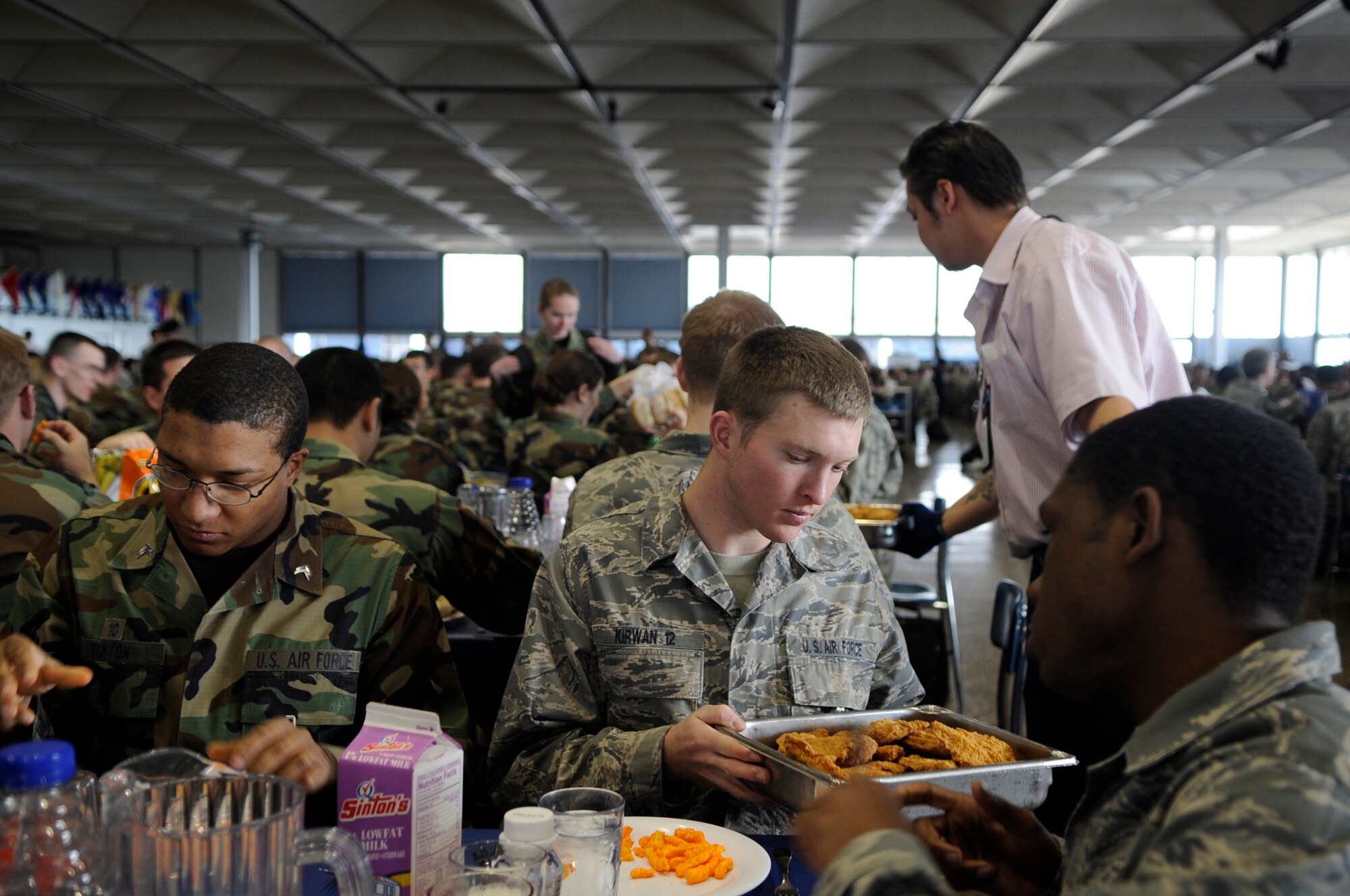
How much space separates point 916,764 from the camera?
1512 mm

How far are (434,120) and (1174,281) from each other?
58.4 ft

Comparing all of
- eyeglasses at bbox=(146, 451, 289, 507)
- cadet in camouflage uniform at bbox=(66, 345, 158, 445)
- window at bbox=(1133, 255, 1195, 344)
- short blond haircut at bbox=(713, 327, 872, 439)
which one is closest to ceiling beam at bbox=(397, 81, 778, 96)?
cadet in camouflage uniform at bbox=(66, 345, 158, 445)

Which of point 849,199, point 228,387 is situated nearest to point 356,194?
point 849,199

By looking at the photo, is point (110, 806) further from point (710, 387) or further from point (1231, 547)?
point (710, 387)

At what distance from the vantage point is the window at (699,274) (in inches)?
879

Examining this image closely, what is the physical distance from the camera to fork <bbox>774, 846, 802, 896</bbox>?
54.2 inches

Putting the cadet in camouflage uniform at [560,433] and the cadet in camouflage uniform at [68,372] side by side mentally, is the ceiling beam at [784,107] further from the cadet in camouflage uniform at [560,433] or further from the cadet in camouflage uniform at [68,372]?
the cadet in camouflage uniform at [68,372]

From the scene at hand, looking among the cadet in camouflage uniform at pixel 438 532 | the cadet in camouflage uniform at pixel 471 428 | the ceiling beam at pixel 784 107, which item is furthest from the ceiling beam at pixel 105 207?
the cadet in camouflage uniform at pixel 438 532

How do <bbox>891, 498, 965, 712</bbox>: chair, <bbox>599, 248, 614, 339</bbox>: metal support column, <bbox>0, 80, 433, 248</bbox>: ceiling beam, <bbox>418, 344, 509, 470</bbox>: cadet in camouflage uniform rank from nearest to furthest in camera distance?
<bbox>891, 498, 965, 712</bbox>: chair → <bbox>418, 344, 509, 470</bbox>: cadet in camouflage uniform → <bbox>0, 80, 433, 248</bbox>: ceiling beam → <bbox>599, 248, 614, 339</bbox>: metal support column

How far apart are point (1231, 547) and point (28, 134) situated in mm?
12602

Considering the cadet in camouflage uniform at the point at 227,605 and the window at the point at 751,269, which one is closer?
the cadet in camouflage uniform at the point at 227,605

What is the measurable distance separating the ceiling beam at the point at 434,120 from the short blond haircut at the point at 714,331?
496 cm

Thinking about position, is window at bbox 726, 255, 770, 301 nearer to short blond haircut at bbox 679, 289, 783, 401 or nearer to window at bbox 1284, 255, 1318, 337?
window at bbox 1284, 255, 1318, 337

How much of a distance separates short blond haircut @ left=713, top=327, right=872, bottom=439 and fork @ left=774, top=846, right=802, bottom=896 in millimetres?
716
